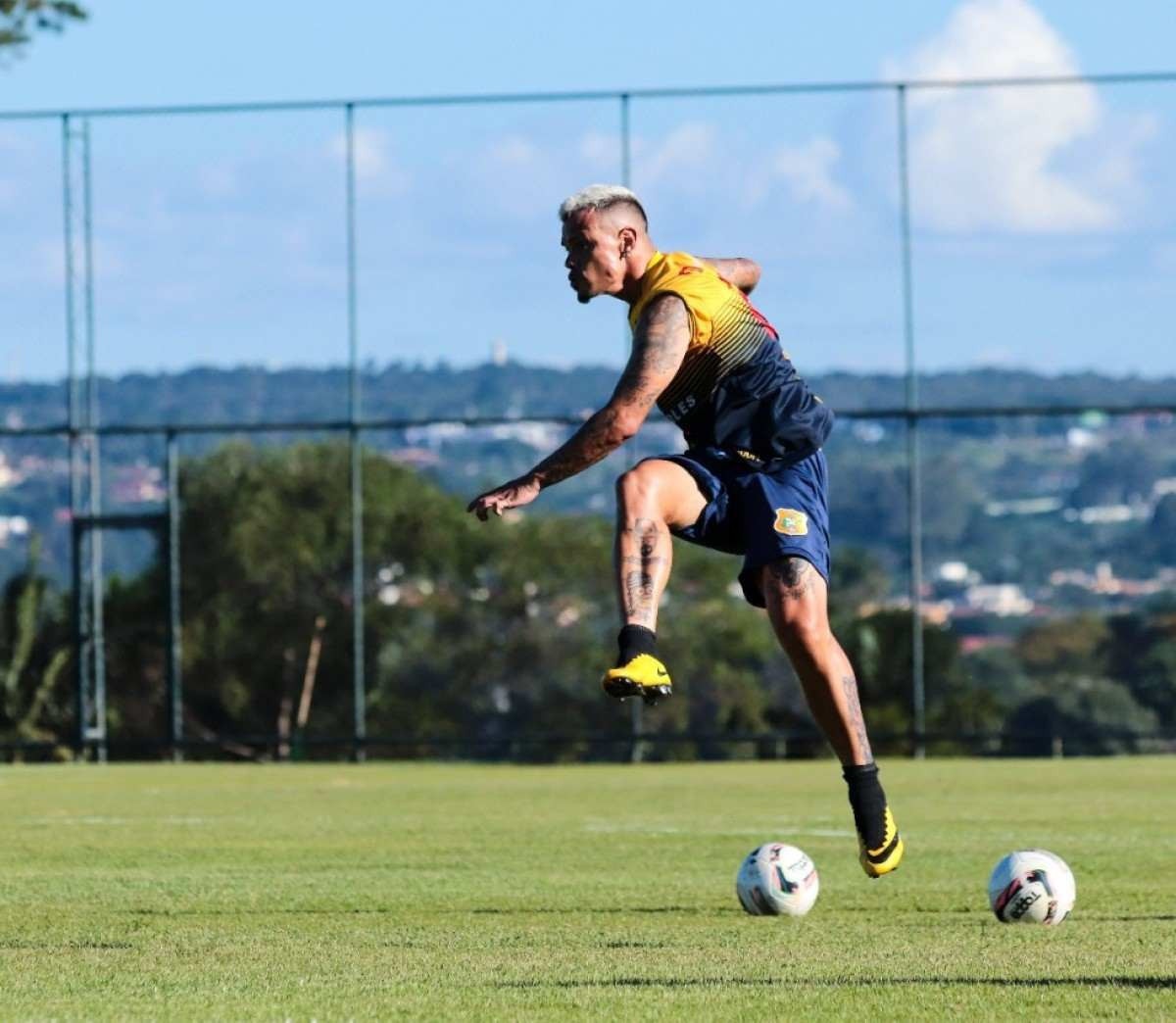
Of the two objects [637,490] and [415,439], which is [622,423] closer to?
[637,490]

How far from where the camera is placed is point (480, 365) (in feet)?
89.9

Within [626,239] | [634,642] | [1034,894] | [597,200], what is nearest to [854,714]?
[1034,894]

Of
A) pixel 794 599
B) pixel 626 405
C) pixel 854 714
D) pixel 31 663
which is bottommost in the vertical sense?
pixel 31 663

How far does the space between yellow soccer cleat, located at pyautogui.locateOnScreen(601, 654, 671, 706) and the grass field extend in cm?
65

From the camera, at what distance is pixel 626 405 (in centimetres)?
723

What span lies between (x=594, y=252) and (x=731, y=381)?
0.56 m

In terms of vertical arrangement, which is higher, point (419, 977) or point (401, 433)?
point (401, 433)

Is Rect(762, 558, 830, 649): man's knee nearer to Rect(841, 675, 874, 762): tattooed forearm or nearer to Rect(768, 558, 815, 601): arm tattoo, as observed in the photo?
Rect(768, 558, 815, 601): arm tattoo

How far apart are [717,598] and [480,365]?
12638 millimetres

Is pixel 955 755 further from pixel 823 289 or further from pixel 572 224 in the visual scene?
pixel 572 224

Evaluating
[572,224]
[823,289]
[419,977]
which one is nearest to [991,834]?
[572,224]

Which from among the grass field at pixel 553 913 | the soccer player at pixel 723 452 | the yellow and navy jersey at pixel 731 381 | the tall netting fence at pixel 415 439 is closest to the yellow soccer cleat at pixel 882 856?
the soccer player at pixel 723 452

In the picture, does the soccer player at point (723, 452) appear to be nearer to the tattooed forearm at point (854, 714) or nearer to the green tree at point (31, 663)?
the tattooed forearm at point (854, 714)

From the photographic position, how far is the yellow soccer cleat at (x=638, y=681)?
6.77 m
